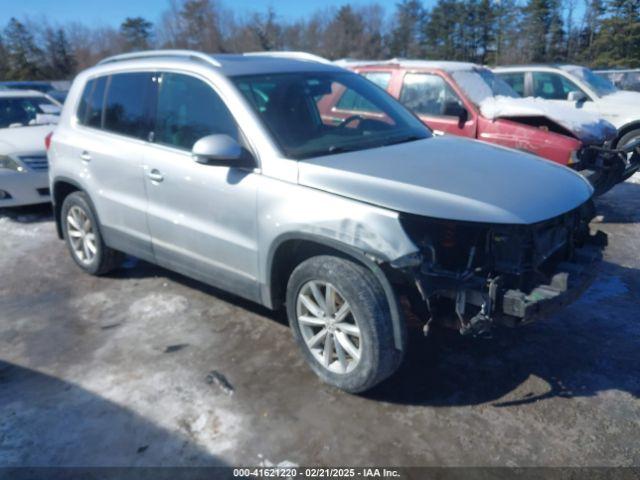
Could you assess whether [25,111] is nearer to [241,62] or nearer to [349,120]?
[241,62]

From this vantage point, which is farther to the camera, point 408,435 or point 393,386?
point 393,386

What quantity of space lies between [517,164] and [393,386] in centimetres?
163

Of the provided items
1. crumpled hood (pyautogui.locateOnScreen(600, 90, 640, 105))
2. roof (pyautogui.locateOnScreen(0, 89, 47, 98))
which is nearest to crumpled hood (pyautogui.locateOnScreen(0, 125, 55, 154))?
roof (pyautogui.locateOnScreen(0, 89, 47, 98))

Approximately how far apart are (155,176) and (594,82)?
8.74m

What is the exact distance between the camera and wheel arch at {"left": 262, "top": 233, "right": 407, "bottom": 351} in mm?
3062

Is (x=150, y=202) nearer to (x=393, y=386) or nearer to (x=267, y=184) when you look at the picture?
(x=267, y=184)

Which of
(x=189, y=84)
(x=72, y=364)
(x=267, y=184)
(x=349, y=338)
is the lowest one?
(x=72, y=364)

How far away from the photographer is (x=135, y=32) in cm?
5412

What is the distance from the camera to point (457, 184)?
314cm

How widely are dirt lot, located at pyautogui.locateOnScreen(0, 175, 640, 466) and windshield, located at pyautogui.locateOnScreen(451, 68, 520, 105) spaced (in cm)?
313

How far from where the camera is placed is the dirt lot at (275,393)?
2994mm

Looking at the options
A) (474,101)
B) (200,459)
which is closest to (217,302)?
(200,459)

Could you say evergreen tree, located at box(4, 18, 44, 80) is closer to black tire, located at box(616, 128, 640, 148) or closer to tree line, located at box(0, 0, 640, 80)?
tree line, located at box(0, 0, 640, 80)

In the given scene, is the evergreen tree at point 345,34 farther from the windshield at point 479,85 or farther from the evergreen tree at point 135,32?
the windshield at point 479,85
